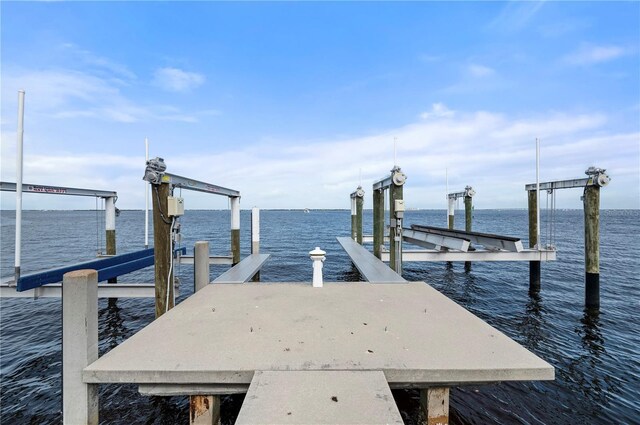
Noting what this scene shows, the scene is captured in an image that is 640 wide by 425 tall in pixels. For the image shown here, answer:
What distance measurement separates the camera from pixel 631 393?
5309 mm

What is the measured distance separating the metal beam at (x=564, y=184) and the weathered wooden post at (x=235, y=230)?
10572mm

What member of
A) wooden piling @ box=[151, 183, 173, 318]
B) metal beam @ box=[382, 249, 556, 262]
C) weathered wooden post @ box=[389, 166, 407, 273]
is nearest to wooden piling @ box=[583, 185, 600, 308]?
metal beam @ box=[382, 249, 556, 262]

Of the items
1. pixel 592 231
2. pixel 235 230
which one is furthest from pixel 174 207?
pixel 592 231

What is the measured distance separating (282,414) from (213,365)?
1.03 m

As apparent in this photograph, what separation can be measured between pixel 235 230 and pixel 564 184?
1085 centimetres

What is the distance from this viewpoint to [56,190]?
7.90 m

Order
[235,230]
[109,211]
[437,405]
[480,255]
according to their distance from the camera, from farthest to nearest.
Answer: [235,230]
[109,211]
[480,255]
[437,405]

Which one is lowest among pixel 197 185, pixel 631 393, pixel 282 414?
pixel 631 393

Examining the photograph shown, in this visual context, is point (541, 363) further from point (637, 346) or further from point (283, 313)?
point (637, 346)

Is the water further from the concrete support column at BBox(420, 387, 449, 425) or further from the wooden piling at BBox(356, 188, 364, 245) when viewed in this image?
the wooden piling at BBox(356, 188, 364, 245)

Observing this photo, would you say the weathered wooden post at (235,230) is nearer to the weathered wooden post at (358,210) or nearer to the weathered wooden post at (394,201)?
the weathered wooden post at (394,201)

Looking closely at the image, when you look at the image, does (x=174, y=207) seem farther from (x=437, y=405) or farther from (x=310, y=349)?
(x=437, y=405)

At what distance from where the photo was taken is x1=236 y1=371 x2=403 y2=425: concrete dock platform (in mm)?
2303

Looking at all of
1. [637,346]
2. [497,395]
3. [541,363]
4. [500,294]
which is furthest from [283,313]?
[500,294]
